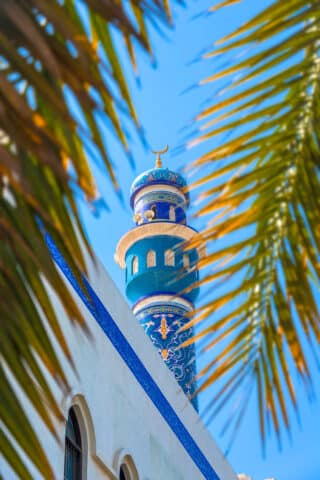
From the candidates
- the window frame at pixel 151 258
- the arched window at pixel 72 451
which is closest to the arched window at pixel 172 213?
the window frame at pixel 151 258

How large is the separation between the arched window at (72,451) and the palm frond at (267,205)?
503 centimetres

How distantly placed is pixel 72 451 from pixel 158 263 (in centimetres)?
1200

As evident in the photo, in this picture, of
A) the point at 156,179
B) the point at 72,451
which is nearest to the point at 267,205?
the point at 72,451

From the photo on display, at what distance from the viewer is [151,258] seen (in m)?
19.0

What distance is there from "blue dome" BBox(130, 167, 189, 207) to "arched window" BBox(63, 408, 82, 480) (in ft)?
42.5

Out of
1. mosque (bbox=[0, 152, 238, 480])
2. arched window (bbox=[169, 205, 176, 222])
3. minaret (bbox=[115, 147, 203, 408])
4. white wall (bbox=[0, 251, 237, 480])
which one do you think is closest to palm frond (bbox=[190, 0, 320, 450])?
mosque (bbox=[0, 152, 238, 480])

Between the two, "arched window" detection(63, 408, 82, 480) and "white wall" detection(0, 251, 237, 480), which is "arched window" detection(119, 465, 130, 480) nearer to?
"white wall" detection(0, 251, 237, 480)

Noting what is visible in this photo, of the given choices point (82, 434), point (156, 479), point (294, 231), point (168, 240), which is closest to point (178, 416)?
point (156, 479)

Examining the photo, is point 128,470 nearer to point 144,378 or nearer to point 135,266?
point 144,378

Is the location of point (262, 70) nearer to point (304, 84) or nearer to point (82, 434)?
point (304, 84)

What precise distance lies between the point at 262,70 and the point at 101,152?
0.60 metres

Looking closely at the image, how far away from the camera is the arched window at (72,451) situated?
22.0 feet

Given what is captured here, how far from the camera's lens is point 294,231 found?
187cm

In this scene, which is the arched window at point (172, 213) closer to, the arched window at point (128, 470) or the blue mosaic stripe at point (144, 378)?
the blue mosaic stripe at point (144, 378)
